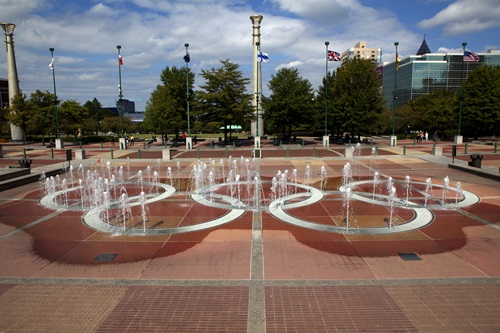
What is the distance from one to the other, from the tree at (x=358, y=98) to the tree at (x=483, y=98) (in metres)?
11.3

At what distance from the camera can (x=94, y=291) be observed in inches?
261

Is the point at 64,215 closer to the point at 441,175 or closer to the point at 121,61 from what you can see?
the point at 441,175

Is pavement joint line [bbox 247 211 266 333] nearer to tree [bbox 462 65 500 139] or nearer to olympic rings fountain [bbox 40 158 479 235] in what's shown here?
olympic rings fountain [bbox 40 158 479 235]

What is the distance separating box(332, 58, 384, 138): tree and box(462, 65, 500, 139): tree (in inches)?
446

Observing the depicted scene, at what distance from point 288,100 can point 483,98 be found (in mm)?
24155

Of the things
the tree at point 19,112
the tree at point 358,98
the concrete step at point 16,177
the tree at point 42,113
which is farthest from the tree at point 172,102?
the concrete step at point 16,177

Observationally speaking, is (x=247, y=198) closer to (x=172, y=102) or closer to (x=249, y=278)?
(x=249, y=278)

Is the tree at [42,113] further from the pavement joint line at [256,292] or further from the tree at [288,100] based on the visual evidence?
the pavement joint line at [256,292]

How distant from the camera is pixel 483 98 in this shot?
40656mm

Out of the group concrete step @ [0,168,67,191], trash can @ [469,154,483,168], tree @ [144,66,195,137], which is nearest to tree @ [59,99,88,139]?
tree @ [144,66,195,137]

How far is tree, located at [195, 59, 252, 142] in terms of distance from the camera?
3906 cm

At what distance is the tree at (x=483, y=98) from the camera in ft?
132

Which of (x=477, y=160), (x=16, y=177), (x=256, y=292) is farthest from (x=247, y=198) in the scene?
(x=477, y=160)

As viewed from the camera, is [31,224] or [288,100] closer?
[31,224]
